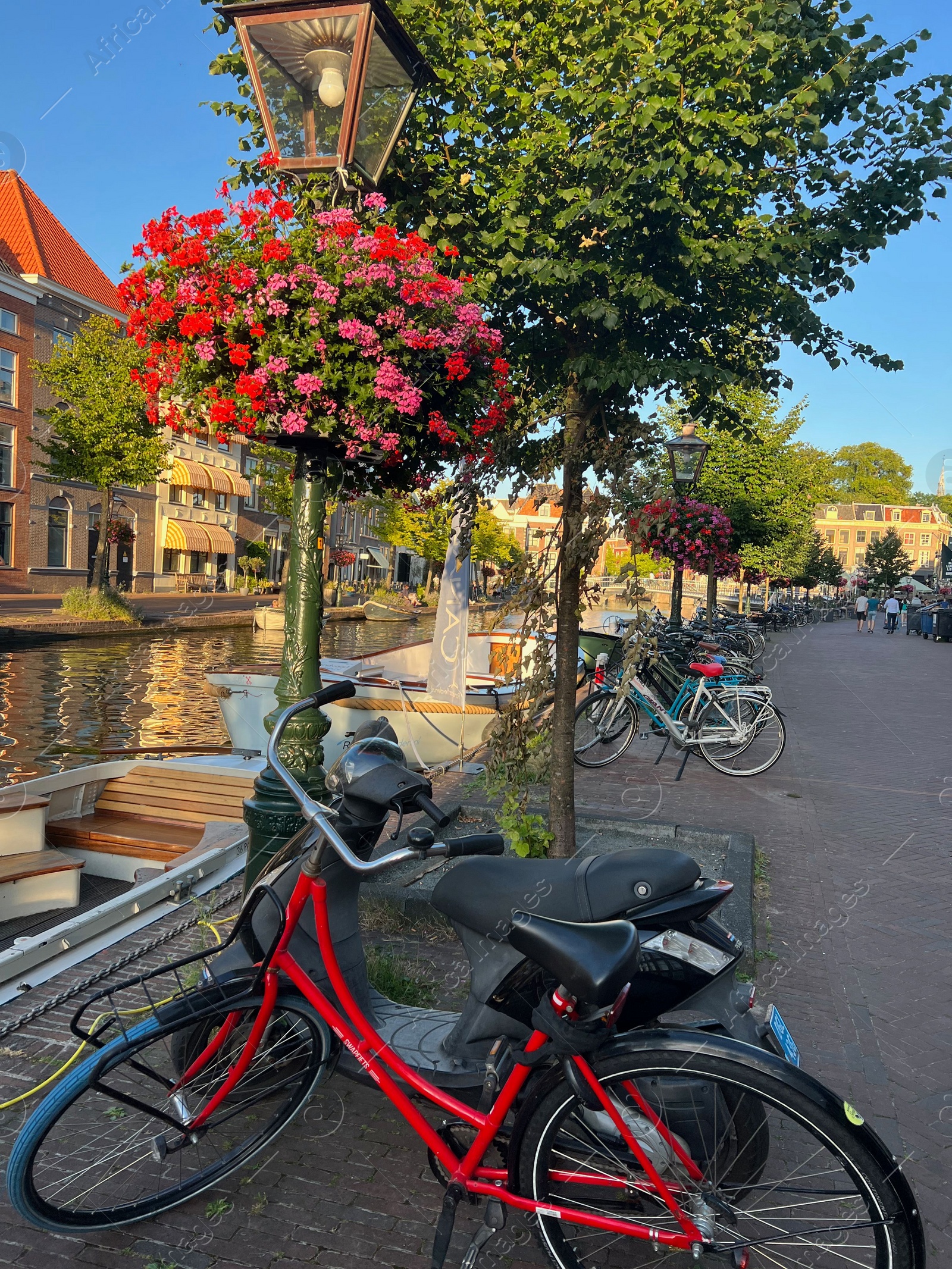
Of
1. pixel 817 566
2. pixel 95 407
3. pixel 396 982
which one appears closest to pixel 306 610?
pixel 396 982

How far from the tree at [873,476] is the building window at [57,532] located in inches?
3547

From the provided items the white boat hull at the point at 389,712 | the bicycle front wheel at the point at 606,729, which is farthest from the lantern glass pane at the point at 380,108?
the bicycle front wheel at the point at 606,729

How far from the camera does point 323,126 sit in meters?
3.98

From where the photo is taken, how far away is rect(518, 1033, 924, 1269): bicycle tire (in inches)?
74.3

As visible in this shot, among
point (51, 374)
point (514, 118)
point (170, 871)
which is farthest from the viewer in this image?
point (51, 374)

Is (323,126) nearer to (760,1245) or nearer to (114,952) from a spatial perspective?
(114,952)

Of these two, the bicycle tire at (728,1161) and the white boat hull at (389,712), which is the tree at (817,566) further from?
the bicycle tire at (728,1161)

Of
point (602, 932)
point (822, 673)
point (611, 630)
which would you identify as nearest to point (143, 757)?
point (602, 932)

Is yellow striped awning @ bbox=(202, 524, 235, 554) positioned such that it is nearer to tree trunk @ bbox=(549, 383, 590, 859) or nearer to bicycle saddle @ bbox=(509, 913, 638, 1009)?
tree trunk @ bbox=(549, 383, 590, 859)

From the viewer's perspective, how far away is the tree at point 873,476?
347ft

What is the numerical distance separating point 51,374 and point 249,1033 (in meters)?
23.9

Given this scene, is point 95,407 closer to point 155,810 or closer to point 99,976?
point 155,810

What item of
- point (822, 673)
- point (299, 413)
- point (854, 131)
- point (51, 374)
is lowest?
point (822, 673)

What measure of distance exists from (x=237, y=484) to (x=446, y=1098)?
159 ft
